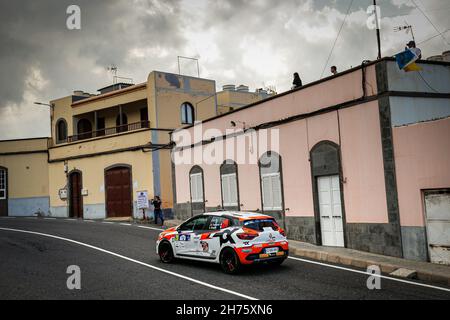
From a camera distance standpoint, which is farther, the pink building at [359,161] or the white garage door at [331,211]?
the white garage door at [331,211]

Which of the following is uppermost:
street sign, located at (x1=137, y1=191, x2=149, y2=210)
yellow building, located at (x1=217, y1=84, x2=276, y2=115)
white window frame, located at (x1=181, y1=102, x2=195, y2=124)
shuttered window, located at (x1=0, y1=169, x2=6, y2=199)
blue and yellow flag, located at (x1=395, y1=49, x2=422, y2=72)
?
yellow building, located at (x1=217, y1=84, x2=276, y2=115)

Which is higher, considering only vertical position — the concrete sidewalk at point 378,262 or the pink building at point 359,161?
the pink building at point 359,161

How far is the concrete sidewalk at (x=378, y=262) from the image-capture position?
1067 centimetres

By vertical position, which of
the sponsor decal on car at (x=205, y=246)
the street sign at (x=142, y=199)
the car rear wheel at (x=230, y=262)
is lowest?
the car rear wheel at (x=230, y=262)

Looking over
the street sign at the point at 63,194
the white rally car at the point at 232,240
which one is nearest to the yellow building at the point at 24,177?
the street sign at the point at 63,194

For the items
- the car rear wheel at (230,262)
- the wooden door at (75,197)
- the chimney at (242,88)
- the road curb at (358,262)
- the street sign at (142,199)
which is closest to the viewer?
the road curb at (358,262)

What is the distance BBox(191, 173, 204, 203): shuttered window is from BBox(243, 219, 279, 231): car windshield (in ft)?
37.2

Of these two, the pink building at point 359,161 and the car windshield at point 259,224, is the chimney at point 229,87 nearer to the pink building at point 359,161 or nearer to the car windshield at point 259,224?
the pink building at point 359,161

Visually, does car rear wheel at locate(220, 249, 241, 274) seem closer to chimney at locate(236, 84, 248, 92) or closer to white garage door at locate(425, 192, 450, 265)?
white garage door at locate(425, 192, 450, 265)

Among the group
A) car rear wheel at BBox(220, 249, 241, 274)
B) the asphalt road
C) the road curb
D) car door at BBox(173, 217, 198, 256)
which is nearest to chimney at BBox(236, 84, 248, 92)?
the asphalt road

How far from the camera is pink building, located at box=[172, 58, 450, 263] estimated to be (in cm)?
1240

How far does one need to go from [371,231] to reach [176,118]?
19.2m

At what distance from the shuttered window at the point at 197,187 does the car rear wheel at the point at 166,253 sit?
9634 millimetres
